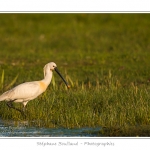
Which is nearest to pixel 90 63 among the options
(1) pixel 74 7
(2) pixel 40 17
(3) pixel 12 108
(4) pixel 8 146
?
(1) pixel 74 7

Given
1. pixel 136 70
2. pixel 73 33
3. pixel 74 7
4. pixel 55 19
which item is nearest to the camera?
pixel 74 7

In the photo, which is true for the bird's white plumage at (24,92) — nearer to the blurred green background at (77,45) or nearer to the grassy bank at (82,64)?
the grassy bank at (82,64)

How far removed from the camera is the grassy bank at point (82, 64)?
9867mm

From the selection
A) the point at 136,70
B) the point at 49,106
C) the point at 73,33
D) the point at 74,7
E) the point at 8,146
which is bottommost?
the point at 8,146

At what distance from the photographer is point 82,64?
15711 millimetres

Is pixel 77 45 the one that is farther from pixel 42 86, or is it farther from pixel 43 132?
pixel 43 132

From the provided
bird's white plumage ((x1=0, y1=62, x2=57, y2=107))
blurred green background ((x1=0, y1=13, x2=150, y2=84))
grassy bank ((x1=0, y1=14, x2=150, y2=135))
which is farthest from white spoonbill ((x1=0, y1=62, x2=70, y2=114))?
blurred green background ((x1=0, y1=13, x2=150, y2=84))

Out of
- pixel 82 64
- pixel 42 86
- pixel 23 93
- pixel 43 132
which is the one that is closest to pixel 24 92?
pixel 23 93

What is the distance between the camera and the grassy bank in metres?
9.87

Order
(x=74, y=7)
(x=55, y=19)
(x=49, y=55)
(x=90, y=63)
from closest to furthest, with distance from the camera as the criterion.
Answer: (x=74, y=7), (x=90, y=63), (x=49, y=55), (x=55, y=19)

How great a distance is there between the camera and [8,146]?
8680 mm

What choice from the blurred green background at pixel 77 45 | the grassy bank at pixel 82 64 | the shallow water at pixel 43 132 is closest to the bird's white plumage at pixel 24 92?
the grassy bank at pixel 82 64

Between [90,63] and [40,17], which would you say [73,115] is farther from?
[40,17]

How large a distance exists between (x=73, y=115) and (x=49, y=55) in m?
7.58
